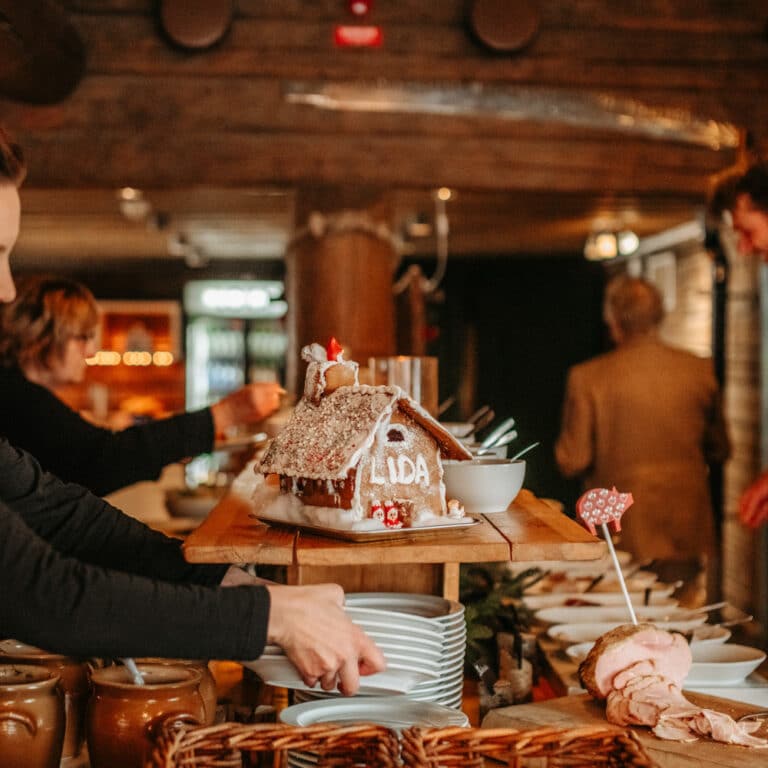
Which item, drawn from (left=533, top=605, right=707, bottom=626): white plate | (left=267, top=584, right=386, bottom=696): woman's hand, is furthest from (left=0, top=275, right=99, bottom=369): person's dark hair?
(left=267, top=584, right=386, bottom=696): woman's hand

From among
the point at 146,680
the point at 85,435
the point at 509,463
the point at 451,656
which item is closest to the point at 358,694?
the point at 451,656

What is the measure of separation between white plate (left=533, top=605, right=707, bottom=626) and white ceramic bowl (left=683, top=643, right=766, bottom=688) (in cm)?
21

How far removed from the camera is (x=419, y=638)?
1.57m

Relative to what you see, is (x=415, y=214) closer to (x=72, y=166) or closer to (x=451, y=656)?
(x=72, y=166)

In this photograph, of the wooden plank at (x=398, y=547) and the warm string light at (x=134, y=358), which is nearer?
the wooden plank at (x=398, y=547)

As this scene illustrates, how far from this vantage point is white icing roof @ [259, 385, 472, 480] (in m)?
1.51

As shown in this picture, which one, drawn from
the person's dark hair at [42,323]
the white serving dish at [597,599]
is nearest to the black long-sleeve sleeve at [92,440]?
the person's dark hair at [42,323]

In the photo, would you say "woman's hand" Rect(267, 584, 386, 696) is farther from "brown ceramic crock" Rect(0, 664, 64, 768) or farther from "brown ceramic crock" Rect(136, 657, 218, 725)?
"brown ceramic crock" Rect(0, 664, 64, 768)

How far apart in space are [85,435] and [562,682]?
1.61 meters

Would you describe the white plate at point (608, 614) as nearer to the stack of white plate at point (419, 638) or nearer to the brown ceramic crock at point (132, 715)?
the stack of white plate at point (419, 638)

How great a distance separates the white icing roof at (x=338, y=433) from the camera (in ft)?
4.94

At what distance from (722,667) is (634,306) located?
2561 mm

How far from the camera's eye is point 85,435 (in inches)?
118

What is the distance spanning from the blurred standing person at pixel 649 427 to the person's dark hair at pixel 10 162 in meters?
3.06
